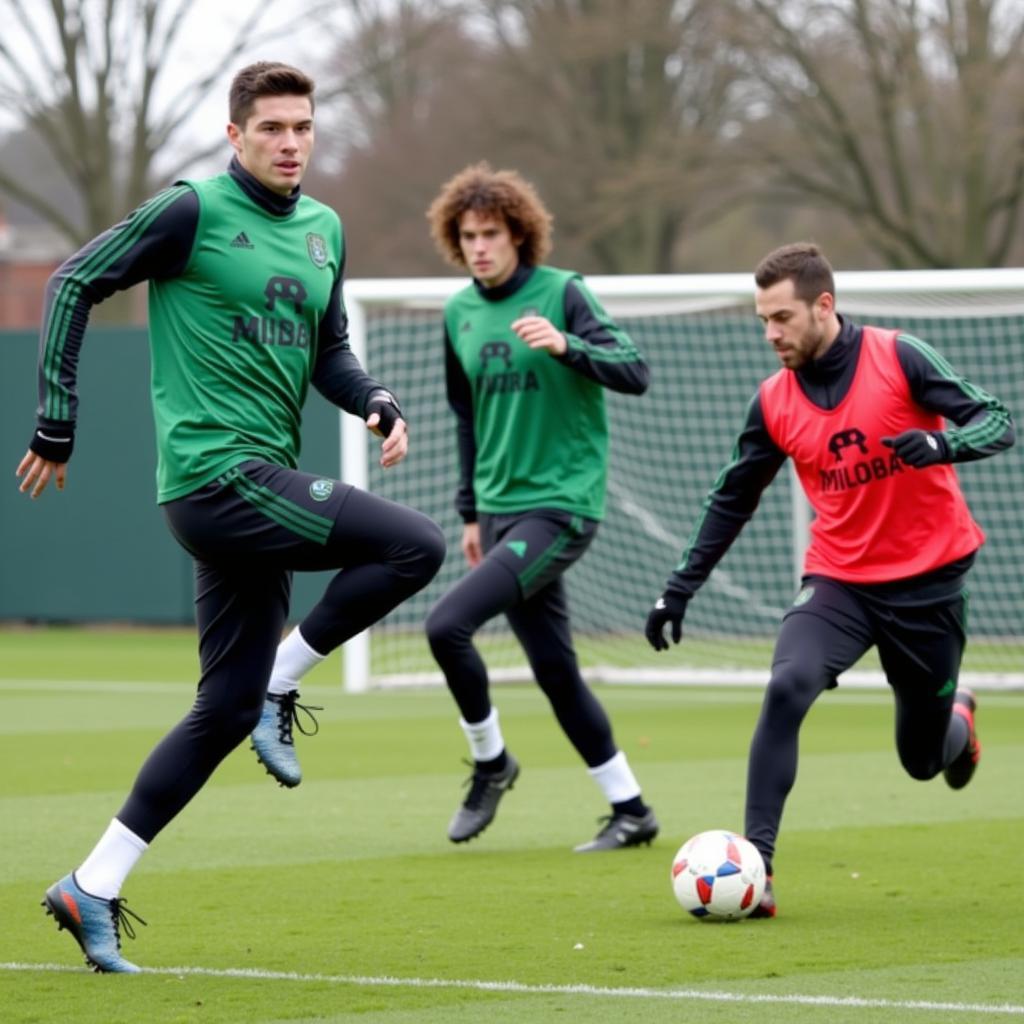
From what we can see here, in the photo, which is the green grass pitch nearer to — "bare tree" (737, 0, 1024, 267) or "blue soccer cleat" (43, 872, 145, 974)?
"blue soccer cleat" (43, 872, 145, 974)

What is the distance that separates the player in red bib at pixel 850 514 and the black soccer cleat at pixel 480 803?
1553 mm

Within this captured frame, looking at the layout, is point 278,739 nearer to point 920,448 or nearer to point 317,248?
point 317,248

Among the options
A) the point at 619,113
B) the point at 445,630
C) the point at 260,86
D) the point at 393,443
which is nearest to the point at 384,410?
the point at 393,443

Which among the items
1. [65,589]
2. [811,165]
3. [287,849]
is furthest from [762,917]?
[811,165]

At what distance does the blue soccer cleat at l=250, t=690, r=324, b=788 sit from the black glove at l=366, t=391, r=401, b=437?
79 centimetres

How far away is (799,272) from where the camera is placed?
261 inches

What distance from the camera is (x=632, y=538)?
764 inches

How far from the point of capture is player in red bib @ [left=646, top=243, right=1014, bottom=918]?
6.57m

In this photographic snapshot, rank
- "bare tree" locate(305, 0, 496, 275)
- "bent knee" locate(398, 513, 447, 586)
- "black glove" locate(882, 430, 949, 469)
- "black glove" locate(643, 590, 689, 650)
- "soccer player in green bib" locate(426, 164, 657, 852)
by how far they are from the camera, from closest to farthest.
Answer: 1. "bent knee" locate(398, 513, 447, 586)
2. "black glove" locate(882, 430, 949, 469)
3. "black glove" locate(643, 590, 689, 650)
4. "soccer player in green bib" locate(426, 164, 657, 852)
5. "bare tree" locate(305, 0, 496, 275)

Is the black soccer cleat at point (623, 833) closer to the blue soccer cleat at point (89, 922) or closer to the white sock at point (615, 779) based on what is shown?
the white sock at point (615, 779)

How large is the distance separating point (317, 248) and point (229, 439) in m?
0.66

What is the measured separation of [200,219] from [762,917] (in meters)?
2.65

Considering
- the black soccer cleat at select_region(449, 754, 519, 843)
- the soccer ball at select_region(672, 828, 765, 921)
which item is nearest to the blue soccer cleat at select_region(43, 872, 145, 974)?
the soccer ball at select_region(672, 828, 765, 921)

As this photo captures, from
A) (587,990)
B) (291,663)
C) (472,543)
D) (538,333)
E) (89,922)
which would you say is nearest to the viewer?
(587,990)
